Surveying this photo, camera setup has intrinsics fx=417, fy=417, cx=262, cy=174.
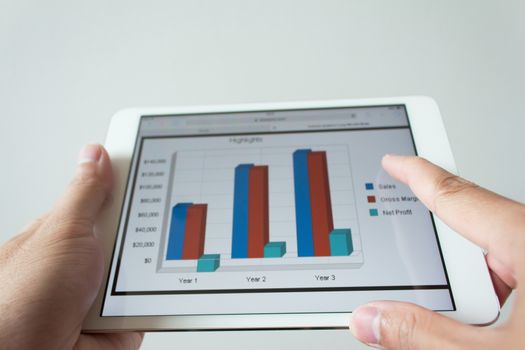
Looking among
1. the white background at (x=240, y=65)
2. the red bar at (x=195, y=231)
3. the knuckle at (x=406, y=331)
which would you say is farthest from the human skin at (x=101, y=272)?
the white background at (x=240, y=65)

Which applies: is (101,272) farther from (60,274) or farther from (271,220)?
(271,220)

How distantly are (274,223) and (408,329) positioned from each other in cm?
22

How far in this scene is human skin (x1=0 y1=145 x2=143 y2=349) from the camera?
1.45 feet

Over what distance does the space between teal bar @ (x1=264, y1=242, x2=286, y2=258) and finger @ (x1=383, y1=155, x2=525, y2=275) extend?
0.18 m

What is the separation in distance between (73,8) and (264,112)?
0.69 m

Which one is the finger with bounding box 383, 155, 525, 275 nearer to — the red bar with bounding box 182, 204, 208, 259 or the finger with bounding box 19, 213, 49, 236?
the red bar with bounding box 182, 204, 208, 259

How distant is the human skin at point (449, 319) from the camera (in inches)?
14.5

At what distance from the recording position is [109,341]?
0.55 metres

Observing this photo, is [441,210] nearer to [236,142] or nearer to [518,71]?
[236,142]

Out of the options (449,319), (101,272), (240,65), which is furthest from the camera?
(240,65)

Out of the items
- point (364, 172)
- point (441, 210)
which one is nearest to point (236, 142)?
point (364, 172)

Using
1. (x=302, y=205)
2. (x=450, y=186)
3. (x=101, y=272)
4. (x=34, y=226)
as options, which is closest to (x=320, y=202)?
(x=302, y=205)

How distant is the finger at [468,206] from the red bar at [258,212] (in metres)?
0.18

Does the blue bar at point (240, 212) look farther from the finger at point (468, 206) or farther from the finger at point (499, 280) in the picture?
the finger at point (499, 280)
